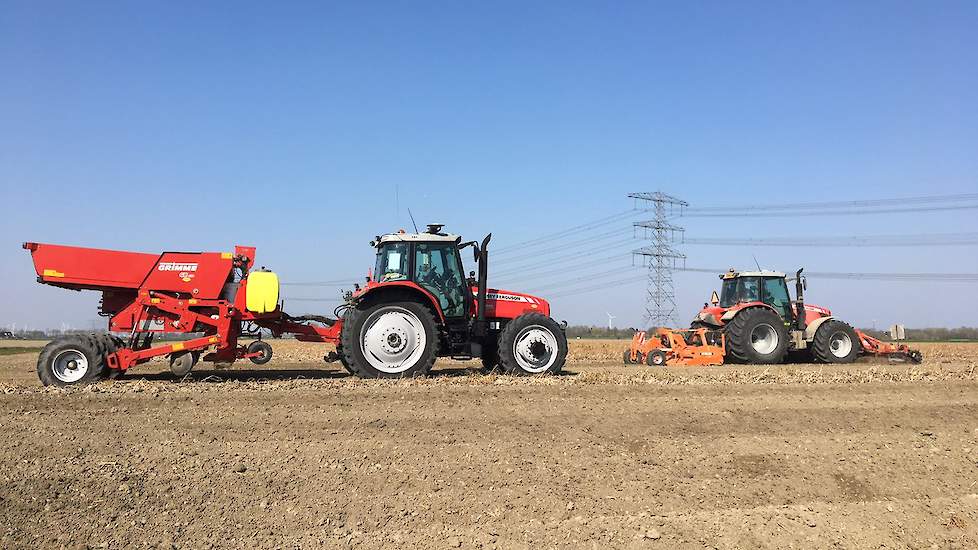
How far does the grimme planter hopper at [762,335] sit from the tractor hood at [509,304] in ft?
18.5

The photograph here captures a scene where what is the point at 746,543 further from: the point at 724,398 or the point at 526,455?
the point at 724,398

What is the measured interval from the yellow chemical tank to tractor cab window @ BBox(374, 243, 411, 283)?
1.65m

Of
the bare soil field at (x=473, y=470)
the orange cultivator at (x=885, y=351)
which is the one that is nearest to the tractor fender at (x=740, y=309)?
the orange cultivator at (x=885, y=351)

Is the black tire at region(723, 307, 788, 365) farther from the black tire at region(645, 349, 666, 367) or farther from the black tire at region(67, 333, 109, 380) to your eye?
the black tire at region(67, 333, 109, 380)

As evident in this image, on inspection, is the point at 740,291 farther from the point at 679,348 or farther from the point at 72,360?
the point at 72,360

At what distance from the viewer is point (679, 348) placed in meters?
16.7

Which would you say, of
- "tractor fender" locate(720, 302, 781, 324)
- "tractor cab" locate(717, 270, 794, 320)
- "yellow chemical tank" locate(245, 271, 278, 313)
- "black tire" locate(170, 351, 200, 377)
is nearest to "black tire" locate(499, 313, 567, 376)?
"yellow chemical tank" locate(245, 271, 278, 313)

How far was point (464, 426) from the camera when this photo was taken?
275 inches

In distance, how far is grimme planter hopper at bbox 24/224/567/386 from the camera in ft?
34.5

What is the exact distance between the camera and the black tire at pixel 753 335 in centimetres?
1645

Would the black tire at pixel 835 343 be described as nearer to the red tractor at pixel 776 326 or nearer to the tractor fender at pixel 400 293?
the red tractor at pixel 776 326

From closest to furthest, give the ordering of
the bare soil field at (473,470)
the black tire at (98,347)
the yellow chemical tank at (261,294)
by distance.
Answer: the bare soil field at (473,470)
the black tire at (98,347)
the yellow chemical tank at (261,294)

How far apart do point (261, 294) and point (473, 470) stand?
608 centimetres

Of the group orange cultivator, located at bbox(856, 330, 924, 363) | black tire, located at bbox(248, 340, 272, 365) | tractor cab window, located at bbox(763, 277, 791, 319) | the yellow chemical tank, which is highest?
tractor cab window, located at bbox(763, 277, 791, 319)
